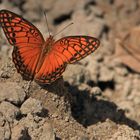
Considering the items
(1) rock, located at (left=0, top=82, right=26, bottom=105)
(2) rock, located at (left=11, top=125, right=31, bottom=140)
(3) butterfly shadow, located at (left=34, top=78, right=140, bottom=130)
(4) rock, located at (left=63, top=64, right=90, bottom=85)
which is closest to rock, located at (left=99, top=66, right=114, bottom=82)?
(4) rock, located at (left=63, top=64, right=90, bottom=85)

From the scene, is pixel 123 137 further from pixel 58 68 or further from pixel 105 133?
pixel 58 68

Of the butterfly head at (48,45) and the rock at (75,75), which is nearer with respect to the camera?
the butterfly head at (48,45)

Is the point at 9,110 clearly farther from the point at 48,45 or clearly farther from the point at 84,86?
the point at 84,86

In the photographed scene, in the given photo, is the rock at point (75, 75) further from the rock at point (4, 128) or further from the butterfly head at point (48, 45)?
the rock at point (4, 128)

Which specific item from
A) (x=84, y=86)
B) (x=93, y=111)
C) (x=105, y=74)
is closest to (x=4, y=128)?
(x=93, y=111)

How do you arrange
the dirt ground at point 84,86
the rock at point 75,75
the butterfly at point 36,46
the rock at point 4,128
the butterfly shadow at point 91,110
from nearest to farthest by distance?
the rock at point 4,128
the dirt ground at point 84,86
the butterfly at point 36,46
the butterfly shadow at point 91,110
the rock at point 75,75

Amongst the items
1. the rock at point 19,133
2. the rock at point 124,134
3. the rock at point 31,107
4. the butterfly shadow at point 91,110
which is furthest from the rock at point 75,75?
the rock at point 19,133
